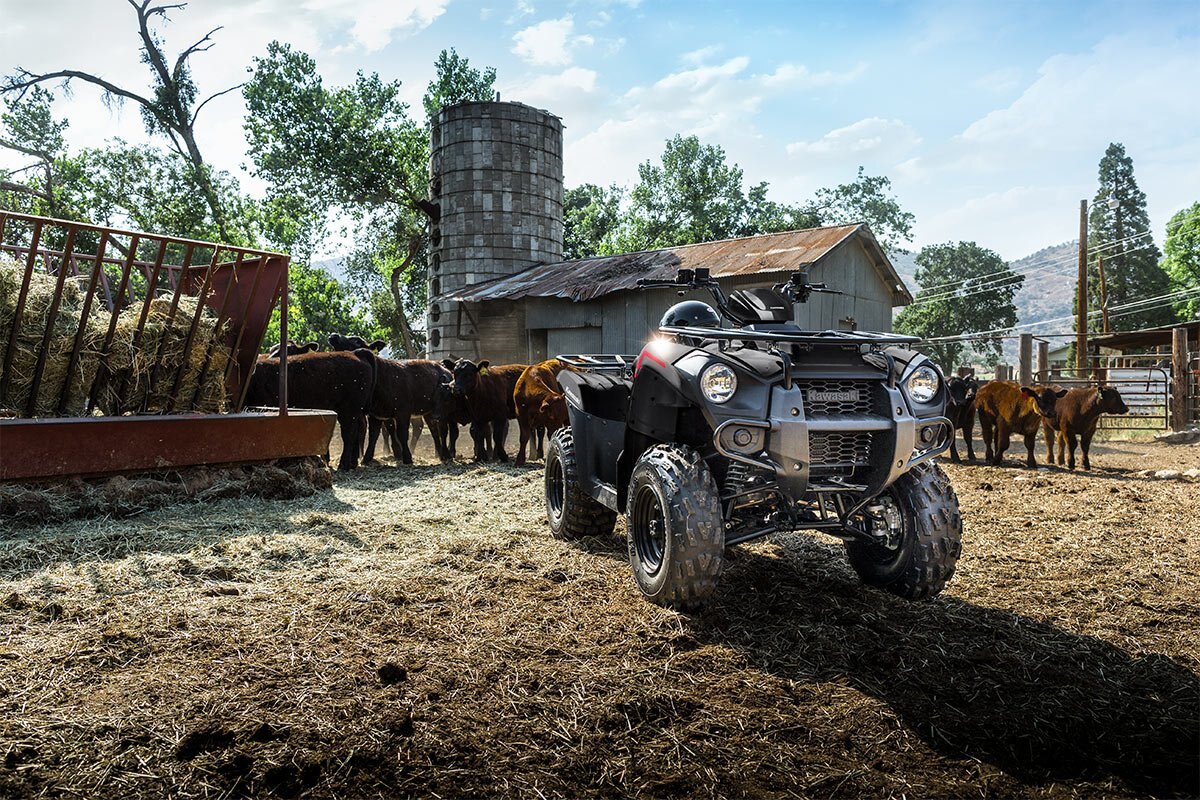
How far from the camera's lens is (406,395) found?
1229 centimetres

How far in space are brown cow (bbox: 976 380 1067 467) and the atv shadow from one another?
8.77 meters

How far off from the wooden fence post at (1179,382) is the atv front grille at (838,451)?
53.4 feet

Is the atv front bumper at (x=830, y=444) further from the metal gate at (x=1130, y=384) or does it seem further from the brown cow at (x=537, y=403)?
the metal gate at (x=1130, y=384)

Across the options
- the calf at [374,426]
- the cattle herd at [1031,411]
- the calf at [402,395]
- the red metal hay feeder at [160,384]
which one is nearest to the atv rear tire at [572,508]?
the red metal hay feeder at [160,384]

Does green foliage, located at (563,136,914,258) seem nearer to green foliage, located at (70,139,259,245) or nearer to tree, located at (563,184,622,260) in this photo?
tree, located at (563,184,622,260)

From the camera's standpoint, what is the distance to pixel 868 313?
1911cm

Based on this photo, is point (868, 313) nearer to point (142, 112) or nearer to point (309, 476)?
point (309, 476)

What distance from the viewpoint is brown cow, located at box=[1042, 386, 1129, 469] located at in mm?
11672

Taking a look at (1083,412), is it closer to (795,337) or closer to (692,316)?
(692,316)

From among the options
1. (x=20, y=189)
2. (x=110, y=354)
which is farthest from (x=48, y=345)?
(x=20, y=189)

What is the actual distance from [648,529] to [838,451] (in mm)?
1114

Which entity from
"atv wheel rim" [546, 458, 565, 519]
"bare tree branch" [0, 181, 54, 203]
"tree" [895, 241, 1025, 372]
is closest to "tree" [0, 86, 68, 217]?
"bare tree branch" [0, 181, 54, 203]

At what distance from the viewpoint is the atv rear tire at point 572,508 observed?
5980mm

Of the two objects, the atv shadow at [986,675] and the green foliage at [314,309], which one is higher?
the green foliage at [314,309]
